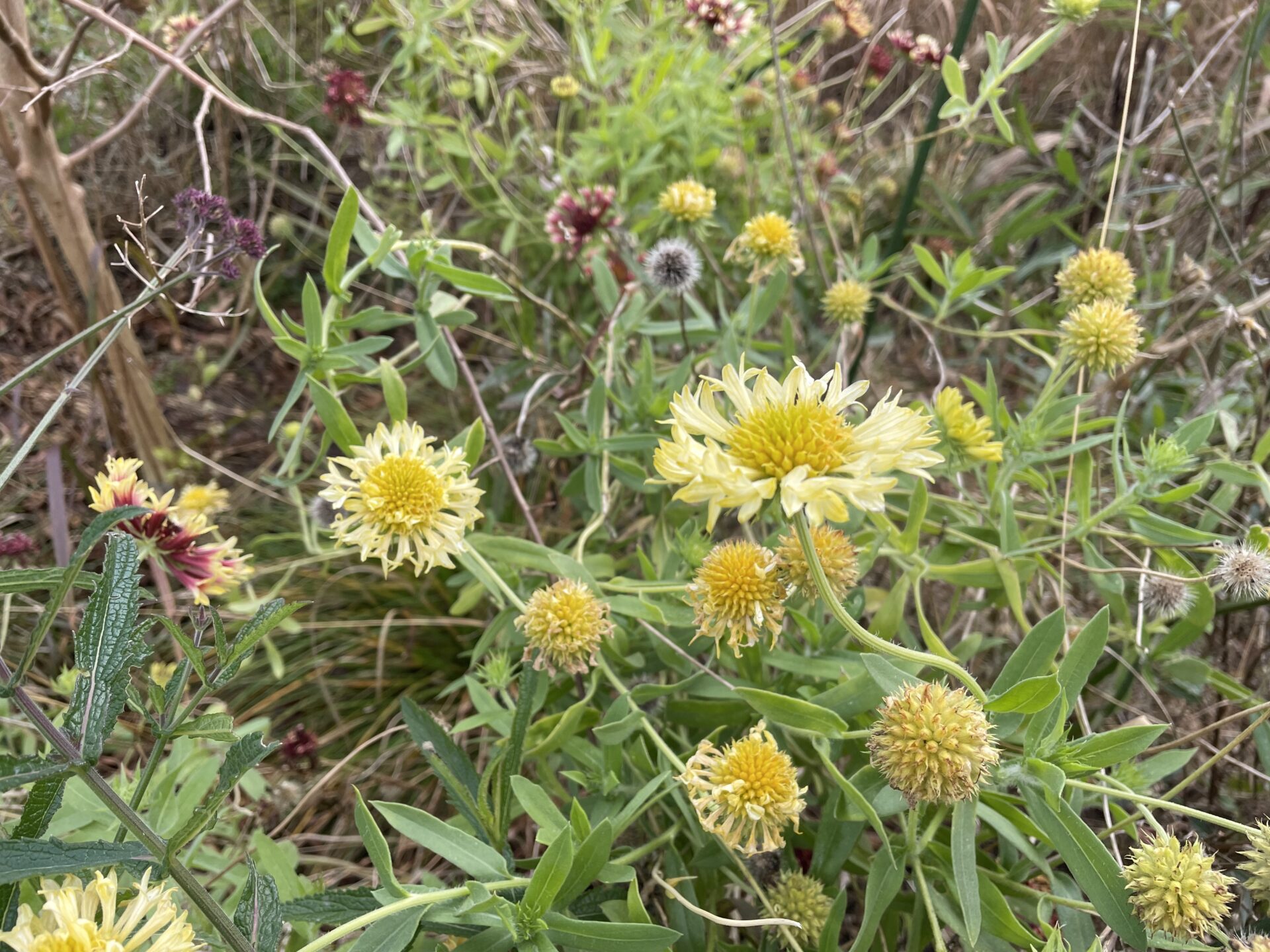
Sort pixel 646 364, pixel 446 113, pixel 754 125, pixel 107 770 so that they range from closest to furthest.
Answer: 1. pixel 646 364
2. pixel 107 770
3. pixel 754 125
4. pixel 446 113

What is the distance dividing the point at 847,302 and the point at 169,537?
119cm

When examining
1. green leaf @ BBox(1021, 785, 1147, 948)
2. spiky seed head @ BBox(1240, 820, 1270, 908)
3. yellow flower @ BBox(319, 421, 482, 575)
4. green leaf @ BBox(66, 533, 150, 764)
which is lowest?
spiky seed head @ BBox(1240, 820, 1270, 908)

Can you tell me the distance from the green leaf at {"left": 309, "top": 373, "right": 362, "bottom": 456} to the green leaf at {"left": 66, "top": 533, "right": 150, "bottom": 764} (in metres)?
0.39

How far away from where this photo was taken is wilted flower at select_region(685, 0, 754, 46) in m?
1.79

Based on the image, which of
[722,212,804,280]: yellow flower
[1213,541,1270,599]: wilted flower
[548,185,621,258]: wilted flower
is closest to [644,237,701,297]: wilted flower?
[722,212,804,280]: yellow flower

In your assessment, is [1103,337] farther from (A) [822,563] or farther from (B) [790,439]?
(B) [790,439]

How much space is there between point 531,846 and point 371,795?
0.37 metres

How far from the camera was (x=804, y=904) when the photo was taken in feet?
3.21

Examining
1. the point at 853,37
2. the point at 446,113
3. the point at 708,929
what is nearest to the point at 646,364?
the point at 708,929

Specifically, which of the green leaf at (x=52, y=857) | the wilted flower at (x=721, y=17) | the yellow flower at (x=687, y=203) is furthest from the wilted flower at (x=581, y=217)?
the green leaf at (x=52, y=857)

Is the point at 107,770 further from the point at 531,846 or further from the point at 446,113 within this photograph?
the point at 446,113

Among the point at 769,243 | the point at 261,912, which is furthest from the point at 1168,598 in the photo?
the point at 261,912

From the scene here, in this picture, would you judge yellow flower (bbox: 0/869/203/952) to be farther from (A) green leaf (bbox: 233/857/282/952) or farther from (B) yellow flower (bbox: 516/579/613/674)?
(B) yellow flower (bbox: 516/579/613/674)

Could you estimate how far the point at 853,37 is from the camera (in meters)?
2.83
